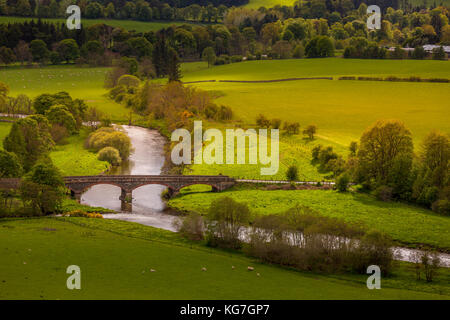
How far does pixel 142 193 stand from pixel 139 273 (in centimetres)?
4146

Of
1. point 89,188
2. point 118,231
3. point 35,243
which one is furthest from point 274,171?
point 35,243

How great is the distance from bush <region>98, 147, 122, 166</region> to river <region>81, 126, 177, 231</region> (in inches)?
57.4

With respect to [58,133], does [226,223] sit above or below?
below

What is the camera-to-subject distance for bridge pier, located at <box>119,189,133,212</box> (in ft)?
292

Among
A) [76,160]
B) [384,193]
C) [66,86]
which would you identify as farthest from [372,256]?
[66,86]

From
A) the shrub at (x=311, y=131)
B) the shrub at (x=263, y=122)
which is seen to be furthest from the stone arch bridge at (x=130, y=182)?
the shrub at (x=263, y=122)

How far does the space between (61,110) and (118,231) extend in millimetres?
62705

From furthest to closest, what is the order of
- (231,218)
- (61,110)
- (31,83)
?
(31,83), (61,110), (231,218)

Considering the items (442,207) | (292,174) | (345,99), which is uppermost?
(345,99)

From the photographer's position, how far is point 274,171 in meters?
103

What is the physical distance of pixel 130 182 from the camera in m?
92.0

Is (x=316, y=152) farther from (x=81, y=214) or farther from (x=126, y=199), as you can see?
(x=81, y=214)
